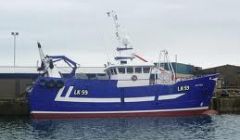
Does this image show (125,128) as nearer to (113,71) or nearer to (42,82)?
(113,71)

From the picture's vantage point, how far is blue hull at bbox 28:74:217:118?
136 feet

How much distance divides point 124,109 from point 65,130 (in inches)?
313

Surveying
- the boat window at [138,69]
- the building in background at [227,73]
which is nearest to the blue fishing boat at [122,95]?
the boat window at [138,69]

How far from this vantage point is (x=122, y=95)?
137 feet

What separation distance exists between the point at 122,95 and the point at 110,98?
0.91 metres

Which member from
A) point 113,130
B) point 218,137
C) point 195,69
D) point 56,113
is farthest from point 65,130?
point 195,69

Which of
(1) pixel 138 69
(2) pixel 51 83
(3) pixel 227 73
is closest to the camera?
(2) pixel 51 83

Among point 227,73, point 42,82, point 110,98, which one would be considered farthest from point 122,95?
point 227,73

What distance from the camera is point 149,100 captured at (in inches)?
1646

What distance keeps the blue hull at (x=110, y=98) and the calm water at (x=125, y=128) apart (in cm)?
106

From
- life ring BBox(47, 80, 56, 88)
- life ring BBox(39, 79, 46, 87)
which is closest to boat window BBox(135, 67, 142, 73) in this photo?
life ring BBox(47, 80, 56, 88)

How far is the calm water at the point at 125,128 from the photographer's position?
104ft

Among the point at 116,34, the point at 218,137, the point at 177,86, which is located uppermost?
the point at 116,34

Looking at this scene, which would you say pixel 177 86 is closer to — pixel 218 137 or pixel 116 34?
pixel 116 34
